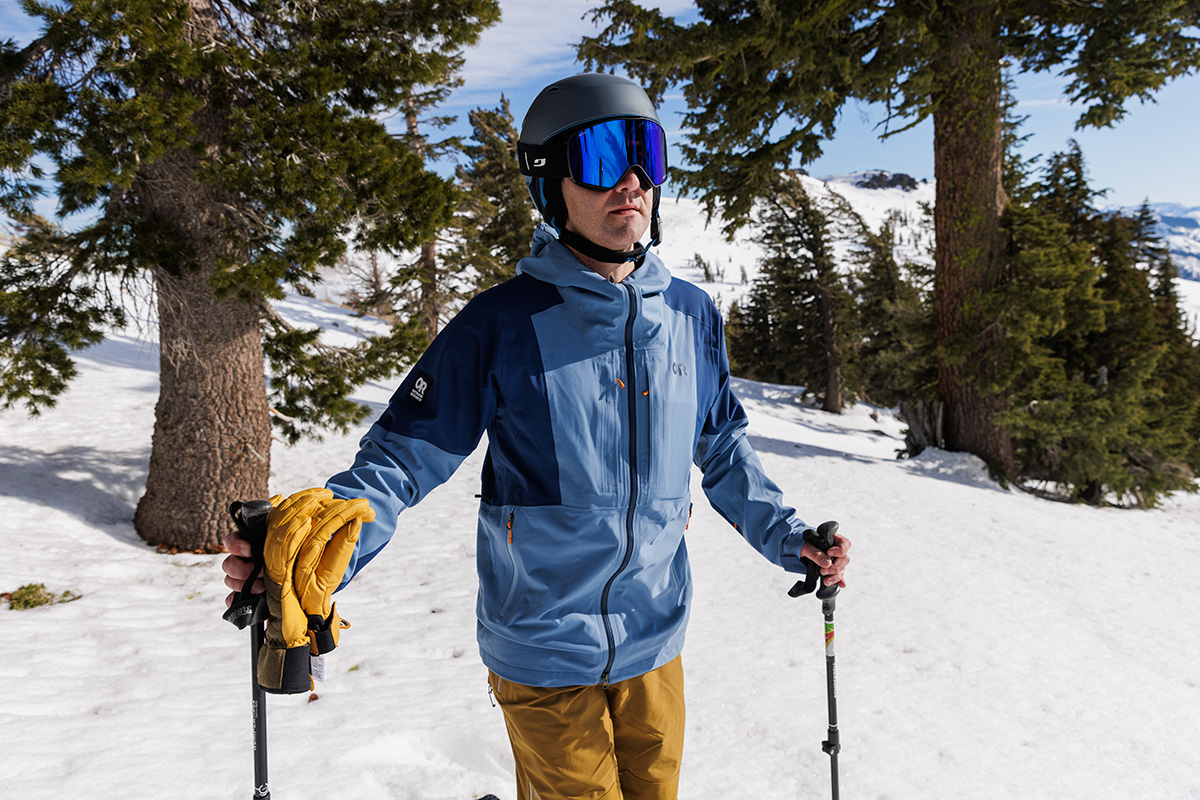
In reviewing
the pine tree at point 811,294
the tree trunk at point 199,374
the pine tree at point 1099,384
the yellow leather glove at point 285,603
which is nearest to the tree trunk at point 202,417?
the tree trunk at point 199,374

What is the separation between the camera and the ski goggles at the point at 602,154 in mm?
1938

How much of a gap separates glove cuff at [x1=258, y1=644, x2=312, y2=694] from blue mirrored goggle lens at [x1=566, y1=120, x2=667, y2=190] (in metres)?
1.44

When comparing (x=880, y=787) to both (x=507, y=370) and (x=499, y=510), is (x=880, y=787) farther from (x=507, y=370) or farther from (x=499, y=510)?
(x=507, y=370)

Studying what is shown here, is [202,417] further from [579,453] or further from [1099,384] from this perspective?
[1099,384]

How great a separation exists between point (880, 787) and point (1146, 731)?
6.01 feet

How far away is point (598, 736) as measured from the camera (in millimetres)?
1891

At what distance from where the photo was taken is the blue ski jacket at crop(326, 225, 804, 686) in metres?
1.77

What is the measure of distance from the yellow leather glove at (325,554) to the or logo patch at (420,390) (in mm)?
330

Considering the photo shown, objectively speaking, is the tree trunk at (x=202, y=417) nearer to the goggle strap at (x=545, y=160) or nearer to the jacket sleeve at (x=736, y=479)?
the goggle strap at (x=545, y=160)

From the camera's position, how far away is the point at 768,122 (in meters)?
10.1

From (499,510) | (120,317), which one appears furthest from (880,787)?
(120,317)

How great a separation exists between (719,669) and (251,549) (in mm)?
3553

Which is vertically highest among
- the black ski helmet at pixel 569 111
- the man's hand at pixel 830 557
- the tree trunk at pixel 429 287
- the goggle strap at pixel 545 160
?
the tree trunk at pixel 429 287

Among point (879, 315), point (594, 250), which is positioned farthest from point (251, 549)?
point (879, 315)
